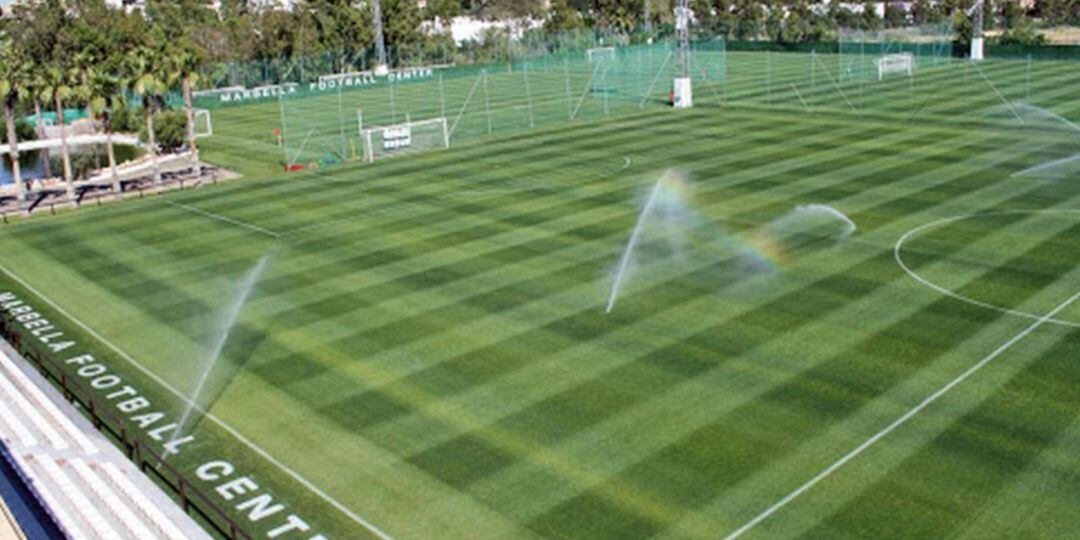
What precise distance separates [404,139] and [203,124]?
26501 mm

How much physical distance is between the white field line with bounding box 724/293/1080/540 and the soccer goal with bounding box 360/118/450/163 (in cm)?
4076

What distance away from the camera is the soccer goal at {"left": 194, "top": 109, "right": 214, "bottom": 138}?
77.8 m

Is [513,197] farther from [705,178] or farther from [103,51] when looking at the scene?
[103,51]

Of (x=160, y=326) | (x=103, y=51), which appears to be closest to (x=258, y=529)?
(x=160, y=326)

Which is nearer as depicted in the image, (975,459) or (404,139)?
(975,459)

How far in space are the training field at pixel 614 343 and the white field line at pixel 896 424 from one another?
0.26ft

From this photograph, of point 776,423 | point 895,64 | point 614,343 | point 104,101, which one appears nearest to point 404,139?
point 104,101

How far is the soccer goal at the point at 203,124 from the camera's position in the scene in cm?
7775

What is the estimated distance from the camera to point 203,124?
8056 centimetres

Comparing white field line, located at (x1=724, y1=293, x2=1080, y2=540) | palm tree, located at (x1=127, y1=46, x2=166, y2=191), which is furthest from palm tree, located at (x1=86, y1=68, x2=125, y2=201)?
white field line, located at (x1=724, y1=293, x2=1080, y2=540)

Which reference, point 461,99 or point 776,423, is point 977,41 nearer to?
point 461,99

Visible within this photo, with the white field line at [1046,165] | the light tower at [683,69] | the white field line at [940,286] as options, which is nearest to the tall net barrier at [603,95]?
the light tower at [683,69]

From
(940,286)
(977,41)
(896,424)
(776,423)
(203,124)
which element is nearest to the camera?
(896,424)

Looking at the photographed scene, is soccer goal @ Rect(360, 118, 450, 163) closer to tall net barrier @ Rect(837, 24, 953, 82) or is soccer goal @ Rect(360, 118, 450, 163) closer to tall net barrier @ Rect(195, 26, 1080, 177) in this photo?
tall net barrier @ Rect(195, 26, 1080, 177)
